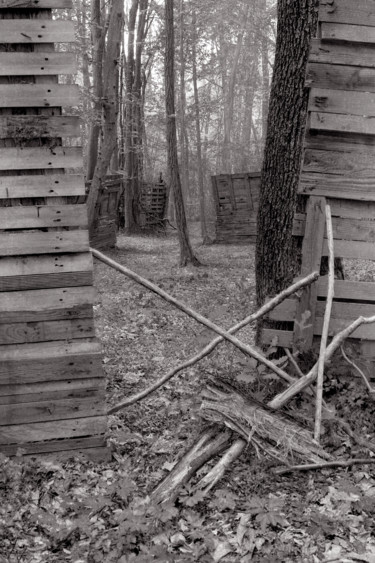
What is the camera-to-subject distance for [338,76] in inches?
215

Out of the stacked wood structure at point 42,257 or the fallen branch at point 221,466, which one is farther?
the stacked wood structure at point 42,257

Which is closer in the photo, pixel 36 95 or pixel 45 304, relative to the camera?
pixel 36 95

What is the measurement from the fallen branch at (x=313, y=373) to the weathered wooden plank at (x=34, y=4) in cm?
365

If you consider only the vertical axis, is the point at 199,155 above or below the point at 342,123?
below

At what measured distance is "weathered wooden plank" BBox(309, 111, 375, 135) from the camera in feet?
17.9

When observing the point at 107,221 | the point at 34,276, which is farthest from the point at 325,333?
the point at 107,221

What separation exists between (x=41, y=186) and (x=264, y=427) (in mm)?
2683

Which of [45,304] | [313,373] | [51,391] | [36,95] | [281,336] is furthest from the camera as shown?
[281,336]

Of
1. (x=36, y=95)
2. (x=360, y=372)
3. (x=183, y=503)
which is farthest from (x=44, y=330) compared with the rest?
(x=360, y=372)

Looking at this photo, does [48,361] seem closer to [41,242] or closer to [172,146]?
[41,242]

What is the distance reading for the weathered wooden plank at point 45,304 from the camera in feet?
16.0

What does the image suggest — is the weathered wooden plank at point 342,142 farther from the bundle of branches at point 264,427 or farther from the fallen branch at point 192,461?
the fallen branch at point 192,461

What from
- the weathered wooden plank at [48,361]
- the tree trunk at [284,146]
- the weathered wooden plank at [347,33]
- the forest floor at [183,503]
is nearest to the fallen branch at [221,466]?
the forest floor at [183,503]

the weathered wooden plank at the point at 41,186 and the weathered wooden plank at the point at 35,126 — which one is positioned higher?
the weathered wooden plank at the point at 35,126
